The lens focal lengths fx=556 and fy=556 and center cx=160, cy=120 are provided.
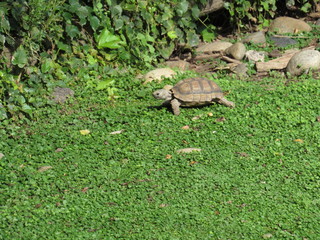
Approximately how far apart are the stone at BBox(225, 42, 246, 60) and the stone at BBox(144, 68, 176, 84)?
1493mm

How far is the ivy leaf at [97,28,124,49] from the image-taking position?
912 centimetres

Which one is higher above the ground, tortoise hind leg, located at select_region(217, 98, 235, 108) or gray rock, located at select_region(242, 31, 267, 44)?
tortoise hind leg, located at select_region(217, 98, 235, 108)

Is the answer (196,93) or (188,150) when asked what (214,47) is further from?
(188,150)

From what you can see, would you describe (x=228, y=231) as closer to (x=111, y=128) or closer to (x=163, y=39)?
(x=111, y=128)

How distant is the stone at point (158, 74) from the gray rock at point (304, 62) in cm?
193

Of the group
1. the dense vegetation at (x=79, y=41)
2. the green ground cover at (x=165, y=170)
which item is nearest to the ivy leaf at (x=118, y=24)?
the dense vegetation at (x=79, y=41)

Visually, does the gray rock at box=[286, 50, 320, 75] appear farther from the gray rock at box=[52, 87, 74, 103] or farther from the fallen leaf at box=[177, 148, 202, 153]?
the gray rock at box=[52, 87, 74, 103]

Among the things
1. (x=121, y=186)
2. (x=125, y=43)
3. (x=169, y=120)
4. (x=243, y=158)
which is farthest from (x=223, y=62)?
(x=121, y=186)

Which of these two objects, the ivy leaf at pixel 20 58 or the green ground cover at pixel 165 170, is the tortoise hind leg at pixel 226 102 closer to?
the green ground cover at pixel 165 170

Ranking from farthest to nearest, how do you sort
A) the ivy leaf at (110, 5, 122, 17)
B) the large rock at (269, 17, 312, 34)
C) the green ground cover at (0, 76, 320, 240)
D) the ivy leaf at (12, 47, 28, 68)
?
the large rock at (269, 17, 312, 34)
the ivy leaf at (110, 5, 122, 17)
the ivy leaf at (12, 47, 28, 68)
the green ground cover at (0, 76, 320, 240)

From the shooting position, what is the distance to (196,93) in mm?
7543

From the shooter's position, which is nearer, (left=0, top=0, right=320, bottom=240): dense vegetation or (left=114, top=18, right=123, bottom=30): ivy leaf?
(left=0, top=0, right=320, bottom=240): dense vegetation

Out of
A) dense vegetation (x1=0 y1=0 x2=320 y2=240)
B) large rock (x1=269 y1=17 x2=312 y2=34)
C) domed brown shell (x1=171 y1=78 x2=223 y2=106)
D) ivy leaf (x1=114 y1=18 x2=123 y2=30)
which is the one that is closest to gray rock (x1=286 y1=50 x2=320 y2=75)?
dense vegetation (x1=0 y1=0 x2=320 y2=240)

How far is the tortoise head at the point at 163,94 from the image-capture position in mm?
7934
